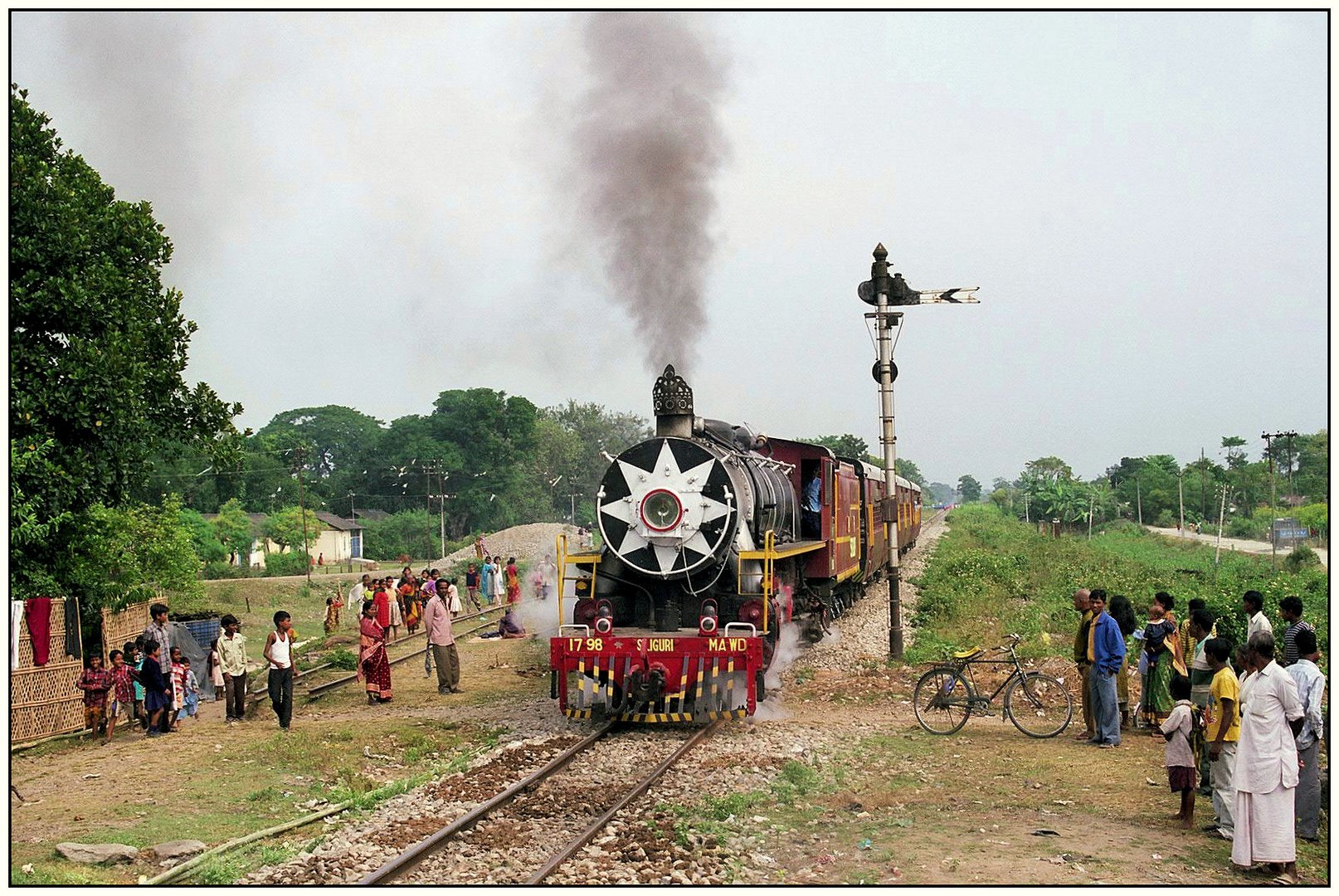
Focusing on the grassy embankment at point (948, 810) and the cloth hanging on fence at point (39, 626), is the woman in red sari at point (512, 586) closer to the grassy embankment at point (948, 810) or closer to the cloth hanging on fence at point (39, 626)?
the grassy embankment at point (948, 810)

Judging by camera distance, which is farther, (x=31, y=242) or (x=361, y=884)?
(x=31, y=242)

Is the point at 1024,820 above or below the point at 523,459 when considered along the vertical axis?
below

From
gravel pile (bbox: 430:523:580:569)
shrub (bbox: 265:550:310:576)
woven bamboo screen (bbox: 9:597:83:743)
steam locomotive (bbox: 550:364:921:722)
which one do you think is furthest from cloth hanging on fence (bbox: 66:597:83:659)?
shrub (bbox: 265:550:310:576)

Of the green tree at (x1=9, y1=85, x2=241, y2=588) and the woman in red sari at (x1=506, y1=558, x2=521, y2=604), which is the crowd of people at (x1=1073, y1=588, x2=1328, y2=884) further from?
the woman in red sari at (x1=506, y1=558, x2=521, y2=604)

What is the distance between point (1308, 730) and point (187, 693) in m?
11.3

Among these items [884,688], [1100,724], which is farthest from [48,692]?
[1100,724]

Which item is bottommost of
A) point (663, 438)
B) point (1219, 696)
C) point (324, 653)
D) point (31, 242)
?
point (324, 653)

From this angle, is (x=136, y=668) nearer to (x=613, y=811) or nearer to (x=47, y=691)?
(x=47, y=691)

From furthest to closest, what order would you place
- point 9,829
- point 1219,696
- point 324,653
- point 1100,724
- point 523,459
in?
point 523,459
point 324,653
point 1100,724
point 9,829
point 1219,696

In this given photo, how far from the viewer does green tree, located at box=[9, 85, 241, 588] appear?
13336 millimetres

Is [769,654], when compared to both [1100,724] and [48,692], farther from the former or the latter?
[48,692]

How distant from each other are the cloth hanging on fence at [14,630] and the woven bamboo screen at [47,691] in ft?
0.22

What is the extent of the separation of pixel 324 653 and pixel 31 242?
8.33 metres

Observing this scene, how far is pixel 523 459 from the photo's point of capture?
2606 inches
